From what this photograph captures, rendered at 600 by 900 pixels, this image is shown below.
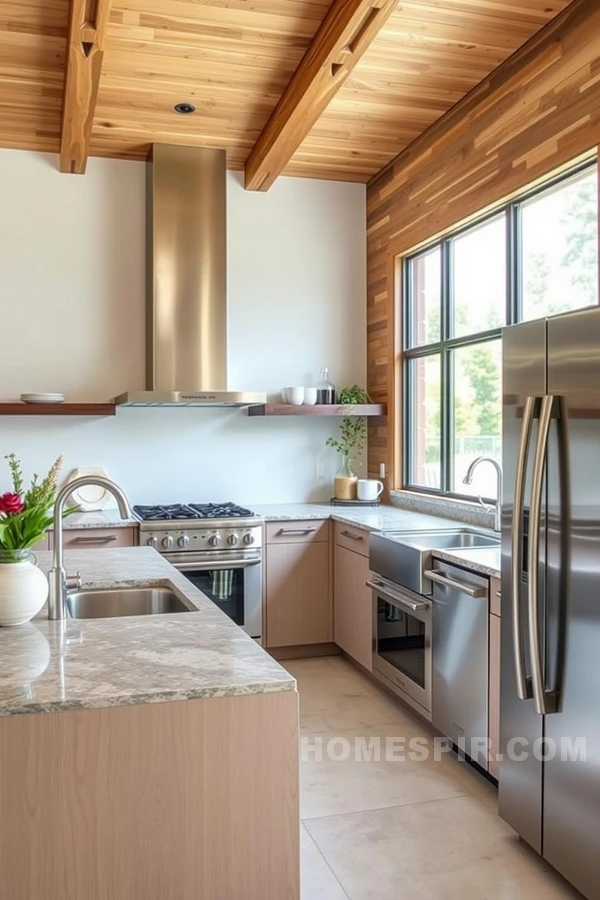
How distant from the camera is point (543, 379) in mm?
2340

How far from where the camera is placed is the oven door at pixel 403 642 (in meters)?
3.35

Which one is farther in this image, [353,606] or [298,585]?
[298,585]

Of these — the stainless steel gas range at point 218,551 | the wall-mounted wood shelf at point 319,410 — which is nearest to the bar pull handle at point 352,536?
the stainless steel gas range at point 218,551

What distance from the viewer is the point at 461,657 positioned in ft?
10.0

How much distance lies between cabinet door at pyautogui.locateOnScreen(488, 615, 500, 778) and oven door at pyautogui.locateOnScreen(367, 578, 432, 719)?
1.64 ft

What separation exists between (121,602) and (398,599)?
157 centimetres

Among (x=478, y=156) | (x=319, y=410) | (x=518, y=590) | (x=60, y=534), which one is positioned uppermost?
(x=478, y=156)

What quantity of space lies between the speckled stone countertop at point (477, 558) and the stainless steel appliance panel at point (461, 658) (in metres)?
0.04

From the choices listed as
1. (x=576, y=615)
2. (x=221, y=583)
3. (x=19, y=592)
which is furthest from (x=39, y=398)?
(x=576, y=615)

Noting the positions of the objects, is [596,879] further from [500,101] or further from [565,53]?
[500,101]

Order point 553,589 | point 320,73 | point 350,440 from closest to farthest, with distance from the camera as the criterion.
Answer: point 553,589
point 320,73
point 350,440

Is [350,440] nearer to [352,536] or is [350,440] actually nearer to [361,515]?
[361,515]

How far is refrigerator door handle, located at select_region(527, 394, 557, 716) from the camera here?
2.26 meters

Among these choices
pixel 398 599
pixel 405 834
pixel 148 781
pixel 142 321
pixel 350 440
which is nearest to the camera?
pixel 148 781
